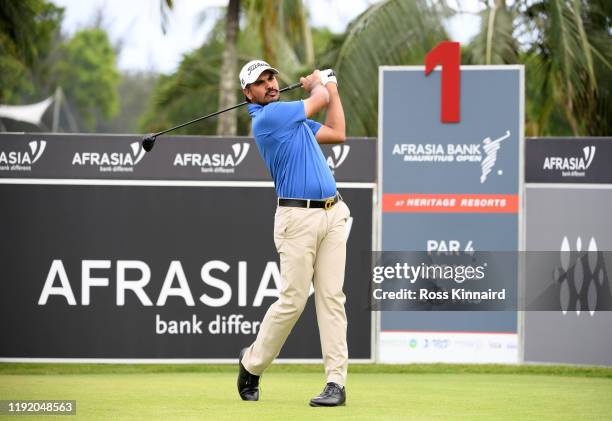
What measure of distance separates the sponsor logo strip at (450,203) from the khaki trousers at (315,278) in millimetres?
2956

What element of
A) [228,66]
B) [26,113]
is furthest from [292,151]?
[26,113]

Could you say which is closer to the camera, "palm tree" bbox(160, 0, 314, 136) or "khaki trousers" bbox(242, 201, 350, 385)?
"khaki trousers" bbox(242, 201, 350, 385)

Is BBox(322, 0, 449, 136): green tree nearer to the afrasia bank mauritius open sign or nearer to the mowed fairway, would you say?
the afrasia bank mauritius open sign

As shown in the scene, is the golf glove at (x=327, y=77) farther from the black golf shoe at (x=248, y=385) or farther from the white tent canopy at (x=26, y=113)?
the white tent canopy at (x=26, y=113)

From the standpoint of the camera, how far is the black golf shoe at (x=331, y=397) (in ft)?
23.5

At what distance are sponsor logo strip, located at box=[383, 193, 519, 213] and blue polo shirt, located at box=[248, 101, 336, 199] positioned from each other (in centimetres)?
304

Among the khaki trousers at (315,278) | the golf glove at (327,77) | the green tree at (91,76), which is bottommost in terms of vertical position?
the khaki trousers at (315,278)

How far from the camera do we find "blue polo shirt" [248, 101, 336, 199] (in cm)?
714

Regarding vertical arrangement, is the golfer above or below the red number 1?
below

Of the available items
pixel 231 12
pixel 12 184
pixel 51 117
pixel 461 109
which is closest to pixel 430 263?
pixel 461 109

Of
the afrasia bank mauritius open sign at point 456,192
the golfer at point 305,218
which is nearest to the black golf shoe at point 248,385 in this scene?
the golfer at point 305,218

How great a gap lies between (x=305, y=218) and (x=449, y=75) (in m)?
3.53

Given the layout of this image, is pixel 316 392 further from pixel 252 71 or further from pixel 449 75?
pixel 449 75

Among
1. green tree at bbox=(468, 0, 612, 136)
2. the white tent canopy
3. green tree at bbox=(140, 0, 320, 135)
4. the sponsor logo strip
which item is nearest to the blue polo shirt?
the sponsor logo strip
